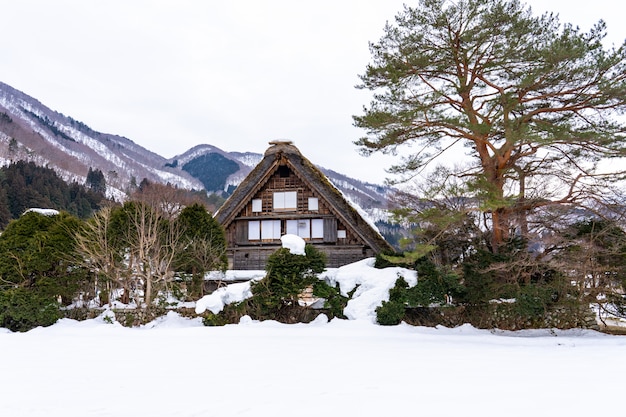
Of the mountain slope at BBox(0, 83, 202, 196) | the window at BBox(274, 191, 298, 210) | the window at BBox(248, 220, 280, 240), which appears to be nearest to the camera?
the window at BBox(274, 191, 298, 210)

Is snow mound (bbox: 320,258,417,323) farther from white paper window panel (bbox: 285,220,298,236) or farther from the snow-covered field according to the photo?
white paper window panel (bbox: 285,220,298,236)

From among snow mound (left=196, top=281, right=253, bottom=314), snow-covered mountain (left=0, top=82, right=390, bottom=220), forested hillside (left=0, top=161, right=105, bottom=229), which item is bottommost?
snow mound (left=196, top=281, right=253, bottom=314)

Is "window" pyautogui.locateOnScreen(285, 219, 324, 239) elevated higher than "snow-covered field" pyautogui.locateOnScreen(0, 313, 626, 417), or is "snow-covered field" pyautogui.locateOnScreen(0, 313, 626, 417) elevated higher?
"window" pyautogui.locateOnScreen(285, 219, 324, 239)

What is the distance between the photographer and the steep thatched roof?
16562 mm

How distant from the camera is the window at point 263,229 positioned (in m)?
18.0

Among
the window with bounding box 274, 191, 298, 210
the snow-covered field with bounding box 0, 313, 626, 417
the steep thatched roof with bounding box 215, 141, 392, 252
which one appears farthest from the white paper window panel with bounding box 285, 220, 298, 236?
the snow-covered field with bounding box 0, 313, 626, 417

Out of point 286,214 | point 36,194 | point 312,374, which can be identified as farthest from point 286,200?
point 36,194

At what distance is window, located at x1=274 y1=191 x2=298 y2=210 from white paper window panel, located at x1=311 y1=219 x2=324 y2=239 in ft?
3.53

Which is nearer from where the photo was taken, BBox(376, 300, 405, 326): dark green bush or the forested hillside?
BBox(376, 300, 405, 326): dark green bush

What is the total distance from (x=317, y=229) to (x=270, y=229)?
208 cm

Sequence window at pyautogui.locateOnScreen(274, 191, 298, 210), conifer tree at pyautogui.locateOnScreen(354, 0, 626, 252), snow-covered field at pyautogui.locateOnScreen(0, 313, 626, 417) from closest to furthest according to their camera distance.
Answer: snow-covered field at pyautogui.locateOnScreen(0, 313, 626, 417)
conifer tree at pyautogui.locateOnScreen(354, 0, 626, 252)
window at pyautogui.locateOnScreen(274, 191, 298, 210)

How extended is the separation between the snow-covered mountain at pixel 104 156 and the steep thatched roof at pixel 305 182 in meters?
47.1

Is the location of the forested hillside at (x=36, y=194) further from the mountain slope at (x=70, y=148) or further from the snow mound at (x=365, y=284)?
the snow mound at (x=365, y=284)

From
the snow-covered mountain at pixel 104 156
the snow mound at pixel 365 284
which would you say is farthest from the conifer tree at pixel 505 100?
the snow-covered mountain at pixel 104 156
